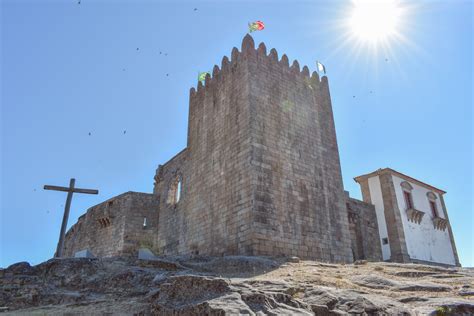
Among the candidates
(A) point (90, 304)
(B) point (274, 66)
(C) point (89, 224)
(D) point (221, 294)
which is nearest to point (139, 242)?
(C) point (89, 224)

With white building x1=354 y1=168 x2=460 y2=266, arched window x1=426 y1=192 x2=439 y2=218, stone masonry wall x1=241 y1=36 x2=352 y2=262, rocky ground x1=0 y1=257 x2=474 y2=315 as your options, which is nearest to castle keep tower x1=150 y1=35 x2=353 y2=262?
stone masonry wall x1=241 y1=36 x2=352 y2=262

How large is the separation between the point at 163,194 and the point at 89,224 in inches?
204

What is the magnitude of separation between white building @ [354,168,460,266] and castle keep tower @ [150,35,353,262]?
32.2 ft

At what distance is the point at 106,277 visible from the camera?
6.56 meters

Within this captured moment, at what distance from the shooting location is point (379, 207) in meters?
23.2

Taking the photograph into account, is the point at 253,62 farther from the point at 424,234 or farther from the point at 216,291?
the point at 424,234

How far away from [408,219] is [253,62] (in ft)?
51.9

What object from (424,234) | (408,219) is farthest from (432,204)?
(408,219)

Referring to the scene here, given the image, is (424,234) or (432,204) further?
(432,204)

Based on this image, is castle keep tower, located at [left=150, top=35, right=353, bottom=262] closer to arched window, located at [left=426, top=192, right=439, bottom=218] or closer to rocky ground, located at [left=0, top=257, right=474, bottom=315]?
rocky ground, located at [left=0, top=257, right=474, bottom=315]

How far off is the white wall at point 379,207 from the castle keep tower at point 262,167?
32.4 ft

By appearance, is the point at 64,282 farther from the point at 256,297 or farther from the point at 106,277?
the point at 256,297

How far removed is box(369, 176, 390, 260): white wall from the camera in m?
22.0

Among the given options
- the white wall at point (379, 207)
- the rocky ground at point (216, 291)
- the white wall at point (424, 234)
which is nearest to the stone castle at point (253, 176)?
the rocky ground at point (216, 291)
